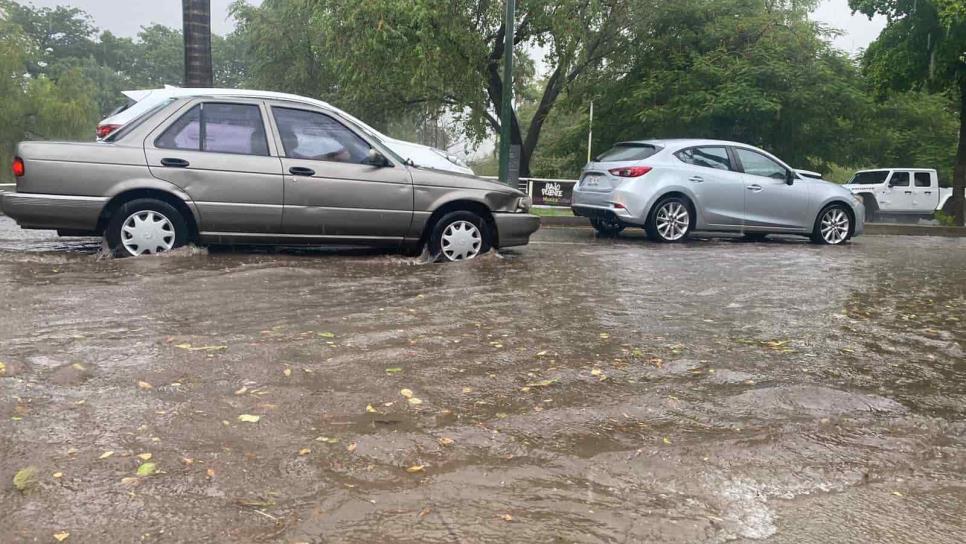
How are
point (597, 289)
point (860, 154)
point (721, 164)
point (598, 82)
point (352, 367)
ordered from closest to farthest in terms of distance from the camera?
point (352, 367), point (597, 289), point (721, 164), point (598, 82), point (860, 154)

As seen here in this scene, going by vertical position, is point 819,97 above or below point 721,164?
above

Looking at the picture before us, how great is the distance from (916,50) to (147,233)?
20.9m

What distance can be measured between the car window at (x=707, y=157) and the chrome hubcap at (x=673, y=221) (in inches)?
26.6

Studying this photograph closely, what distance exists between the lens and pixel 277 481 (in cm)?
287

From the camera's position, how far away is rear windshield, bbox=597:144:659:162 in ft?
39.0

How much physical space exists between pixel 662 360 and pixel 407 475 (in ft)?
7.05

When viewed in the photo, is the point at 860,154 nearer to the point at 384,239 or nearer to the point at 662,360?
the point at 384,239

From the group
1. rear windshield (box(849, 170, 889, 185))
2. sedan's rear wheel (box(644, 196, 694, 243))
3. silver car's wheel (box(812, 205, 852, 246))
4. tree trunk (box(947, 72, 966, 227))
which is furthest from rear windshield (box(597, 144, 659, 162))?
rear windshield (box(849, 170, 889, 185))

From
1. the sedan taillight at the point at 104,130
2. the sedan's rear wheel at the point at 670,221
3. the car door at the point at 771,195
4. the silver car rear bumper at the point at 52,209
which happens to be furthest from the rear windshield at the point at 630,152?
the silver car rear bumper at the point at 52,209

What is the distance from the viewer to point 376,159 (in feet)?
26.8

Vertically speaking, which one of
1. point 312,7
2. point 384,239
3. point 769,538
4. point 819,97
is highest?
point 312,7

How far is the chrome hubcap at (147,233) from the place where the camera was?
7520 millimetres

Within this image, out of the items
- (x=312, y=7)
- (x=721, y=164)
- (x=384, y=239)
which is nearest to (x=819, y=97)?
(x=721, y=164)

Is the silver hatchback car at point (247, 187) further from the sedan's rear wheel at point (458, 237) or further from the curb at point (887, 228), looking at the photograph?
the curb at point (887, 228)
